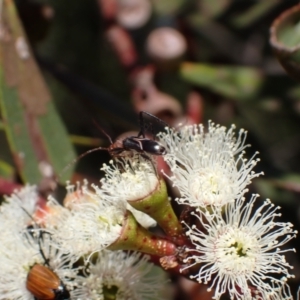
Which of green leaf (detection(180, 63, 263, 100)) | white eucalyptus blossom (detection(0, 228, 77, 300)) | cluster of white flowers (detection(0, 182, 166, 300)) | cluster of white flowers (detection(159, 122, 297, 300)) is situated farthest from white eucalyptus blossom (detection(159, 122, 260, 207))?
green leaf (detection(180, 63, 263, 100))

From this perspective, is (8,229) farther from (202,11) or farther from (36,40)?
(202,11)

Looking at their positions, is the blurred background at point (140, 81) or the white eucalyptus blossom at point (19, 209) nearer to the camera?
the white eucalyptus blossom at point (19, 209)

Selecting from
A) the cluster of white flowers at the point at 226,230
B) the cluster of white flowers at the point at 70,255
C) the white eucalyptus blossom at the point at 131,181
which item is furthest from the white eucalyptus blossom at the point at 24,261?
the cluster of white flowers at the point at 226,230

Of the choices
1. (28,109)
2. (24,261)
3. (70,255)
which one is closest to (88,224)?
(70,255)

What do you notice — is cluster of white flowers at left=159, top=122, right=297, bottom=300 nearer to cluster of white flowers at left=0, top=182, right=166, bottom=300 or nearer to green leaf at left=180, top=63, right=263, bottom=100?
cluster of white flowers at left=0, top=182, right=166, bottom=300

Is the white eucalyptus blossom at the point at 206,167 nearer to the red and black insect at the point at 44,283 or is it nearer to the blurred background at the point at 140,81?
the blurred background at the point at 140,81

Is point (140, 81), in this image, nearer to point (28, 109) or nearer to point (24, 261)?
point (28, 109)
